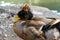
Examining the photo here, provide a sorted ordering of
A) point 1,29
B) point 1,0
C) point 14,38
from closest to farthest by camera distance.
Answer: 1. point 14,38
2. point 1,29
3. point 1,0

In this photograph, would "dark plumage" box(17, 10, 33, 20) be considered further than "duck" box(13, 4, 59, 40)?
Yes

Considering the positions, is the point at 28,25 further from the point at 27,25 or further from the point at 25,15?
the point at 25,15

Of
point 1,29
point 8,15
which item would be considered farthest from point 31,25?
point 8,15

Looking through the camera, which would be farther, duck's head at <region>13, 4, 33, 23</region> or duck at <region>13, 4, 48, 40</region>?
duck's head at <region>13, 4, 33, 23</region>

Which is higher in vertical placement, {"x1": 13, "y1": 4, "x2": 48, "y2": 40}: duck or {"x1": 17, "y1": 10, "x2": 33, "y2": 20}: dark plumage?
{"x1": 17, "y1": 10, "x2": 33, "y2": 20}: dark plumage

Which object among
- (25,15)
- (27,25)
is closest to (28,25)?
(27,25)

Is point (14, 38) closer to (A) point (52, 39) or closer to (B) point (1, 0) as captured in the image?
(A) point (52, 39)

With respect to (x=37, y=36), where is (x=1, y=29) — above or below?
below

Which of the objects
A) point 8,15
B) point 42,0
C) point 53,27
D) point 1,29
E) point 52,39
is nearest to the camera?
point 52,39

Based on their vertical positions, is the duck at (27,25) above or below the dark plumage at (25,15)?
below

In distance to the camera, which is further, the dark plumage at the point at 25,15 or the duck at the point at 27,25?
the dark plumage at the point at 25,15

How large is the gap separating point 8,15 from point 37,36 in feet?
5.70

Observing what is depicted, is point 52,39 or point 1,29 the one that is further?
point 1,29

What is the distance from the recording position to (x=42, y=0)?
22.2 feet
